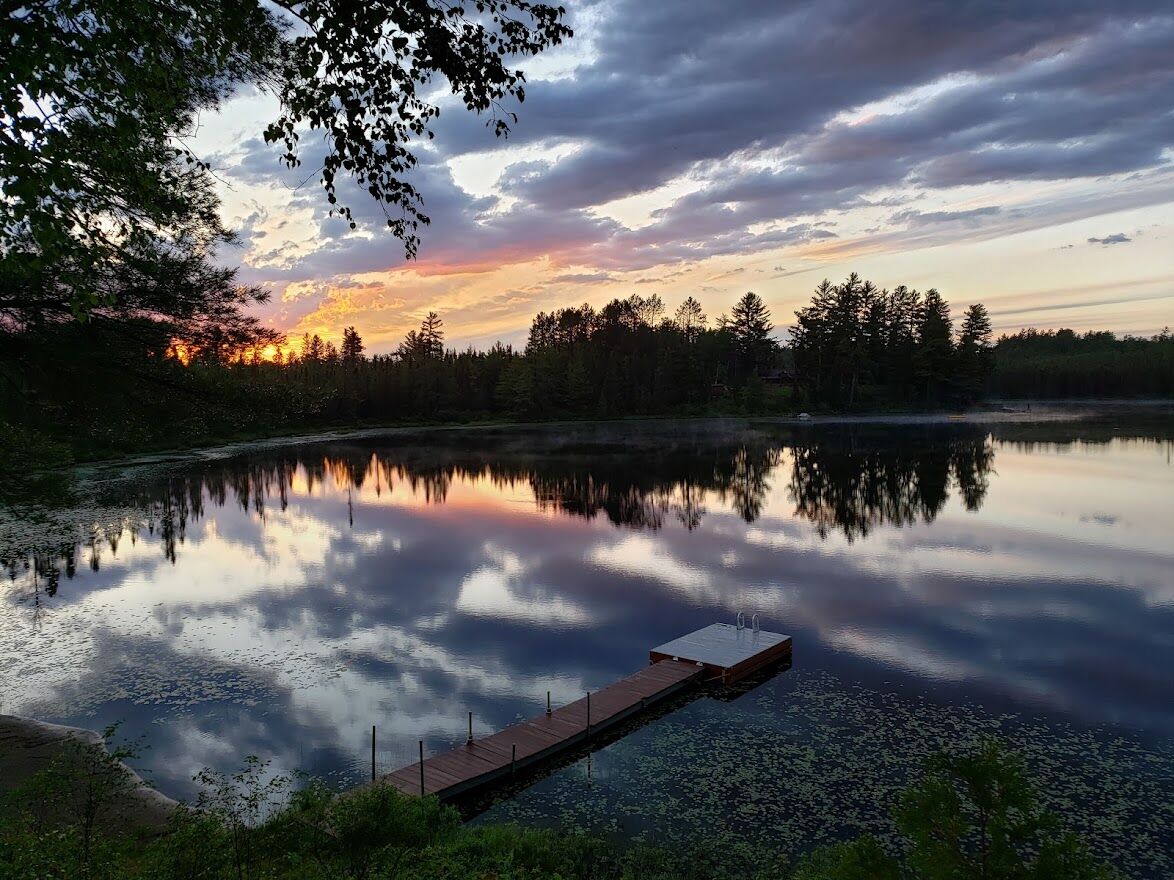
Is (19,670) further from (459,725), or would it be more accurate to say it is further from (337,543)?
(337,543)

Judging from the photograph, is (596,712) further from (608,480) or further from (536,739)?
(608,480)

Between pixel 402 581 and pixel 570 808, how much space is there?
70.9ft

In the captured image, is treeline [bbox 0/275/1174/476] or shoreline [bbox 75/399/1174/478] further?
treeline [bbox 0/275/1174/476]

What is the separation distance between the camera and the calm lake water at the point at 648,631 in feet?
54.5

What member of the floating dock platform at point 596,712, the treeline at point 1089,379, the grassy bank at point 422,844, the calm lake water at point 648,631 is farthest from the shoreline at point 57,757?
the treeline at point 1089,379

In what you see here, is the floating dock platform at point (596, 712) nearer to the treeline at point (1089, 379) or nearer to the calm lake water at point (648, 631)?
the calm lake water at point (648, 631)

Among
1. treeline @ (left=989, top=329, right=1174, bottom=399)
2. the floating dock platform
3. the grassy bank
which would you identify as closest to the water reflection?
the floating dock platform

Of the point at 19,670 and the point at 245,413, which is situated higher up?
the point at 245,413

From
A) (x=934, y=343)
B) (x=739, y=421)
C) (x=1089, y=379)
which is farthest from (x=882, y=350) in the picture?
(x=1089, y=379)

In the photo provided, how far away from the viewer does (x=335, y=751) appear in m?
18.3

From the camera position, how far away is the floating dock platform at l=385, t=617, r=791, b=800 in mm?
16375

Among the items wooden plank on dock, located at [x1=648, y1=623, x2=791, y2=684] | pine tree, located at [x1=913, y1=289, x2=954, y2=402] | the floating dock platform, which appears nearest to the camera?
the floating dock platform

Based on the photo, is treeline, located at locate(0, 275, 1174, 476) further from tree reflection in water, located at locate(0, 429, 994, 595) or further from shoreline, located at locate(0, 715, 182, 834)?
shoreline, located at locate(0, 715, 182, 834)

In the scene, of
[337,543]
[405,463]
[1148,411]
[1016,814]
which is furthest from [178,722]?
[1148,411]
